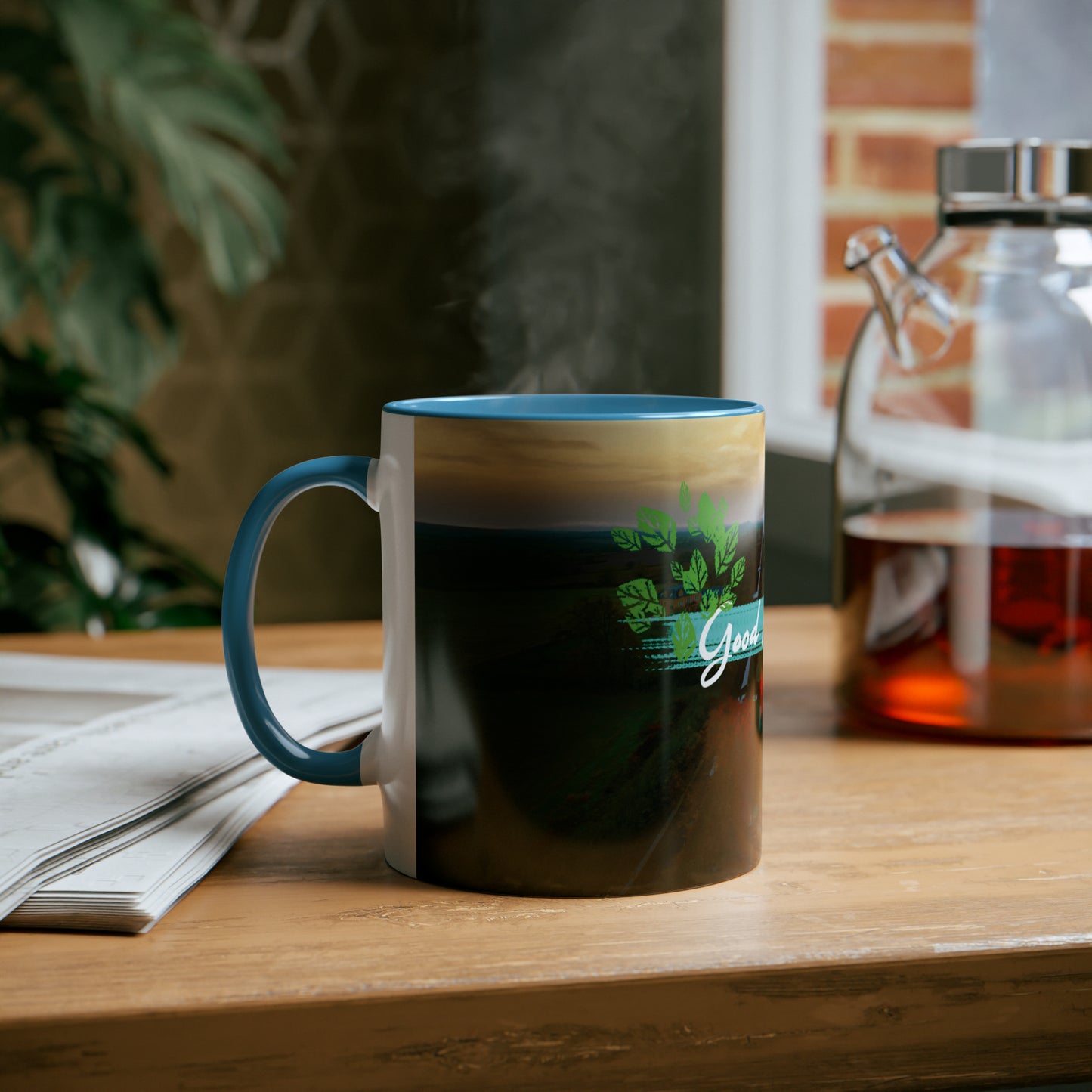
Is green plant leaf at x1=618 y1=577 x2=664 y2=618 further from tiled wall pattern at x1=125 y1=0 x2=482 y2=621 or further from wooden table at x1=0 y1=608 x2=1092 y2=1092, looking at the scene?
tiled wall pattern at x1=125 y1=0 x2=482 y2=621

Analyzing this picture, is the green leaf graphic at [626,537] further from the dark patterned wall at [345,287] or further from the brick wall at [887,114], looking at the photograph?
the dark patterned wall at [345,287]

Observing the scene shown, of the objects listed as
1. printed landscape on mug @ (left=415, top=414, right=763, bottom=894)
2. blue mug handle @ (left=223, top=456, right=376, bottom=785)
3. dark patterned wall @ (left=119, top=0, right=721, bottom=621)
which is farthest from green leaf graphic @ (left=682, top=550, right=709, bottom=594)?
dark patterned wall @ (left=119, top=0, right=721, bottom=621)

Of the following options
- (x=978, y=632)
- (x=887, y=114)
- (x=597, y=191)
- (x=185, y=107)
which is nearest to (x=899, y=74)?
(x=887, y=114)

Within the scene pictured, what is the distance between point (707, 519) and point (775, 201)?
125cm

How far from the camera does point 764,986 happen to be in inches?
14.3

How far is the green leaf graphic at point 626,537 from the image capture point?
395 mm

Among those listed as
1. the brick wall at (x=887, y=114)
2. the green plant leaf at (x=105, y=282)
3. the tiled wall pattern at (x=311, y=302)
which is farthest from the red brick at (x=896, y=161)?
the tiled wall pattern at (x=311, y=302)

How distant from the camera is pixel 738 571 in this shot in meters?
0.42

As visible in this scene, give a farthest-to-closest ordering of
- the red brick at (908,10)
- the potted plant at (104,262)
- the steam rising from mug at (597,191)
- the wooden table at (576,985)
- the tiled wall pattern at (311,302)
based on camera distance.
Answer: the tiled wall pattern at (311,302) < the steam rising from mug at (597,191) < the red brick at (908,10) < the potted plant at (104,262) < the wooden table at (576,985)

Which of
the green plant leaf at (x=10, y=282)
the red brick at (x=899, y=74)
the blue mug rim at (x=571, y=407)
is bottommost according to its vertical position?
the blue mug rim at (x=571, y=407)

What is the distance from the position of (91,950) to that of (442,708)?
121mm

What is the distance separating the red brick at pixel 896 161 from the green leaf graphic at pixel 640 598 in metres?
1.19

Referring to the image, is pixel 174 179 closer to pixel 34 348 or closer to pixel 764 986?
pixel 34 348

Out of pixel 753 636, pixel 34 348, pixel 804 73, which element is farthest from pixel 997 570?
pixel 804 73
